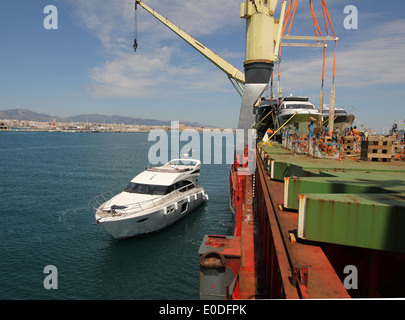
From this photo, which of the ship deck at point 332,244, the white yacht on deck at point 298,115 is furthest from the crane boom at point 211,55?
the ship deck at point 332,244

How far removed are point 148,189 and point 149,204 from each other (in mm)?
2001

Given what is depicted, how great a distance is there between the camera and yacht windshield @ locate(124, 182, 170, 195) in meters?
19.9

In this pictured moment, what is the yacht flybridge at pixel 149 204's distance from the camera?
16656mm

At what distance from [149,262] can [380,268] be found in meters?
12.2

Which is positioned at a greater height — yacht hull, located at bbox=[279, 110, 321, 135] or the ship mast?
the ship mast

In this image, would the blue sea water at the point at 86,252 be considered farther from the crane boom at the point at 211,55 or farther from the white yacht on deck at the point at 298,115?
the crane boom at the point at 211,55

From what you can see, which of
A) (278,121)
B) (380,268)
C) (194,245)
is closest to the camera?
(380,268)

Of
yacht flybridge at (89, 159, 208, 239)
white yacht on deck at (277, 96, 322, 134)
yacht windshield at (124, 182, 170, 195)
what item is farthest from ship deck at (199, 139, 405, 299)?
white yacht on deck at (277, 96, 322, 134)

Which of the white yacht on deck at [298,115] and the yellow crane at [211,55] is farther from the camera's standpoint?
the yellow crane at [211,55]

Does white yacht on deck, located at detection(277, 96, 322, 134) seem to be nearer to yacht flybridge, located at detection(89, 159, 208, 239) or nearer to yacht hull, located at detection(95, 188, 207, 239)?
yacht flybridge, located at detection(89, 159, 208, 239)

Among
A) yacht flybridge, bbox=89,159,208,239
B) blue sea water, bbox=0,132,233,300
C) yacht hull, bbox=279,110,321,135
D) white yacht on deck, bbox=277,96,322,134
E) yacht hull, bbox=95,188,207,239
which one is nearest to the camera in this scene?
blue sea water, bbox=0,132,233,300
